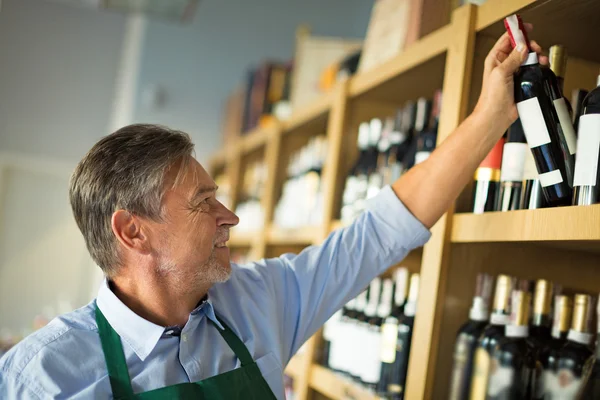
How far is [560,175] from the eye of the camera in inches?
41.8

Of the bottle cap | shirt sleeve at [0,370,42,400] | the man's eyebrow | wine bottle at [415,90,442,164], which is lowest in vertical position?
shirt sleeve at [0,370,42,400]

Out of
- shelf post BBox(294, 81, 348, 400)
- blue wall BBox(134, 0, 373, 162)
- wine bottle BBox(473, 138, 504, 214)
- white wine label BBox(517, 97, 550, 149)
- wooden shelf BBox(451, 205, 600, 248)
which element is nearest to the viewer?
wooden shelf BBox(451, 205, 600, 248)

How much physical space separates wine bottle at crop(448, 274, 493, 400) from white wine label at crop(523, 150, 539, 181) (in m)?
0.23

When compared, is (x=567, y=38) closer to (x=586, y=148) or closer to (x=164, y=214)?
(x=586, y=148)

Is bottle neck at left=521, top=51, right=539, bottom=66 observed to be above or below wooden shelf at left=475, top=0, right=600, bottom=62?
below

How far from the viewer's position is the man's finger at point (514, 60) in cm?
113

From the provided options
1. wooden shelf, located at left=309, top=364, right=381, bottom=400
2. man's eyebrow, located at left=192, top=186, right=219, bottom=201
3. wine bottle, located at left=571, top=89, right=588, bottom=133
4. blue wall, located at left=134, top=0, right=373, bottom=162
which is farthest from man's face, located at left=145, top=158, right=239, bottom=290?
blue wall, located at left=134, top=0, right=373, bottom=162

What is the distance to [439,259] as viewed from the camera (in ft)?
4.41

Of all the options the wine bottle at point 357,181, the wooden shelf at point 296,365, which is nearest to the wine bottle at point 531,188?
the wine bottle at point 357,181

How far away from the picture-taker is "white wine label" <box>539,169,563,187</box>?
1062 millimetres

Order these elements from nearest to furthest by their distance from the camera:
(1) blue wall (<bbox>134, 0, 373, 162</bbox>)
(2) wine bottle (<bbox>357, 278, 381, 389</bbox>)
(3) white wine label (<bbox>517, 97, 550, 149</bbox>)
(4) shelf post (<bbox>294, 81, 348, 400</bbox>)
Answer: (3) white wine label (<bbox>517, 97, 550, 149</bbox>), (2) wine bottle (<bbox>357, 278, 381, 389</bbox>), (4) shelf post (<bbox>294, 81, 348, 400</bbox>), (1) blue wall (<bbox>134, 0, 373, 162</bbox>)

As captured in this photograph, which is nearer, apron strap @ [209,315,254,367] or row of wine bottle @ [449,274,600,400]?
row of wine bottle @ [449,274,600,400]

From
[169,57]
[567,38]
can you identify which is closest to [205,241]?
[567,38]

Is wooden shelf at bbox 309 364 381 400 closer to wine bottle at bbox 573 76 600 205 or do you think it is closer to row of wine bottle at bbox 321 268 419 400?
row of wine bottle at bbox 321 268 419 400
